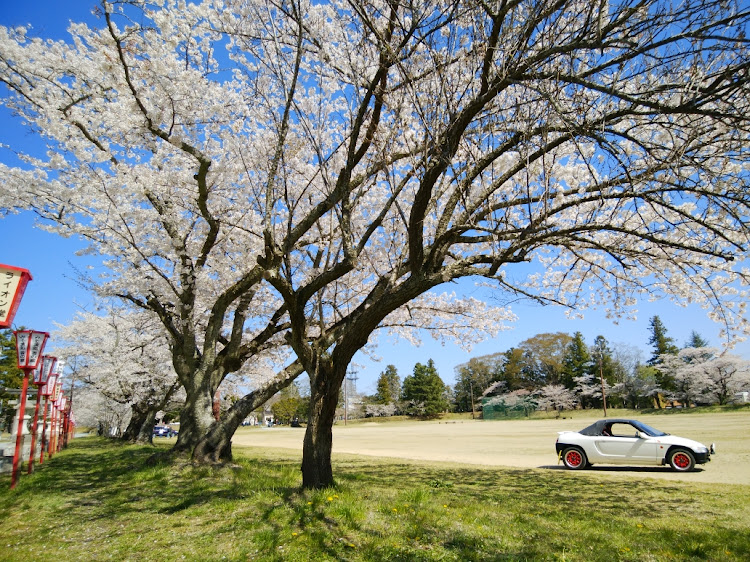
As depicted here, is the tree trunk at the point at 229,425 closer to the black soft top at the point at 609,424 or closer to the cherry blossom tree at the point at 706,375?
the black soft top at the point at 609,424

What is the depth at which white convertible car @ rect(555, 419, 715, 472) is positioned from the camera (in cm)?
998

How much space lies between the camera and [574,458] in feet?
35.7

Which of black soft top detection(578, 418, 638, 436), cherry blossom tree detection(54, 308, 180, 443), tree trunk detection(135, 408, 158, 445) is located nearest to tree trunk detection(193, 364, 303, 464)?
black soft top detection(578, 418, 638, 436)

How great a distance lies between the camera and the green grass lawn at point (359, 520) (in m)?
3.81

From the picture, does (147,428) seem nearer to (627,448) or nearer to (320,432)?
(320,432)

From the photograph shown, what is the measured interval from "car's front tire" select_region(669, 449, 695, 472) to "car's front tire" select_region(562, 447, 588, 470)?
1.91 meters

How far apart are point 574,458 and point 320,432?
8226 mm

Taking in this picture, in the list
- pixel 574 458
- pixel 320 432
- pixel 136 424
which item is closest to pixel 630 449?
pixel 574 458

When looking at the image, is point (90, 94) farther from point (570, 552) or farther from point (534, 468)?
point (534, 468)

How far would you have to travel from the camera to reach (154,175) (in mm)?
8641

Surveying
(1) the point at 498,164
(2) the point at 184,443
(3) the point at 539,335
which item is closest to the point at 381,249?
(1) the point at 498,164

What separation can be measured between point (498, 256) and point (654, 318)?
71.7 meters

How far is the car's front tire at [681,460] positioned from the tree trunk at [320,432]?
29.6 feet

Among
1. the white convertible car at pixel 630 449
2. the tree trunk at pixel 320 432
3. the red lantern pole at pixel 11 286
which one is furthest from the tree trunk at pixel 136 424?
the red lantern pole at pixel 11 286
